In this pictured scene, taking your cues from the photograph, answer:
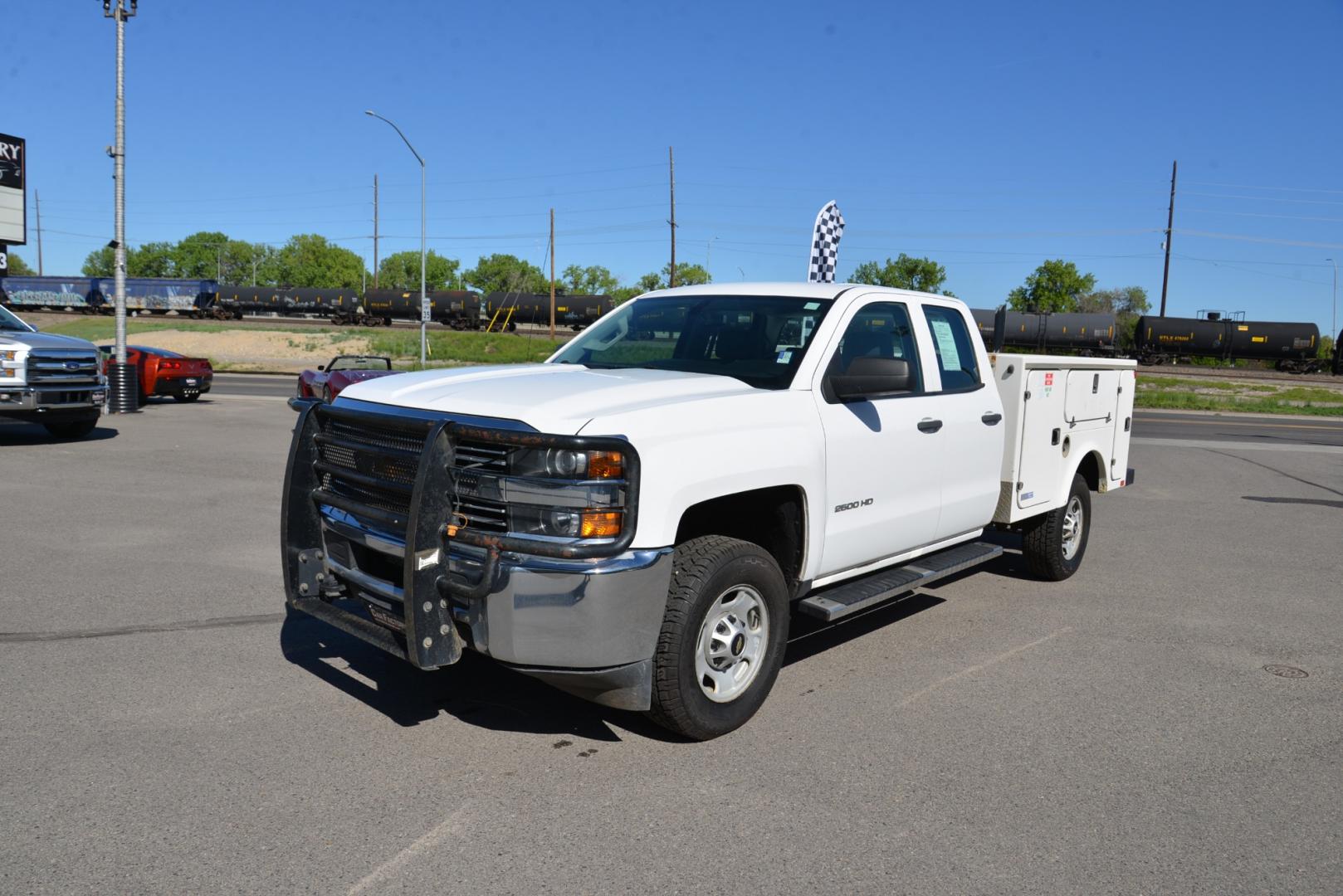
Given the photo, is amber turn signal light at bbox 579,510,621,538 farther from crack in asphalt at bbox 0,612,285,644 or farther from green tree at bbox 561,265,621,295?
green tree at bbox 561,265,621,295

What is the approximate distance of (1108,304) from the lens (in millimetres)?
122438

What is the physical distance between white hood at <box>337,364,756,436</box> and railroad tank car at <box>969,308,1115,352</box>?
54472mm

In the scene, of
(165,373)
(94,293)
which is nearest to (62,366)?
(165,373)

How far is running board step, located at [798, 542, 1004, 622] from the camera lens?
488 cm

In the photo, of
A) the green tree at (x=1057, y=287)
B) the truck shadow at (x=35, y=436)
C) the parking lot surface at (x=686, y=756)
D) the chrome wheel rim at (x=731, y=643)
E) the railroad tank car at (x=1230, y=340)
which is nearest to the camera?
the parking lot surface at (x=686, y=756)

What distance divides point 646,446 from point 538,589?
2.22 feet

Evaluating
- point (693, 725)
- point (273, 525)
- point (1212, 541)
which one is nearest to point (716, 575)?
point (693, 725)

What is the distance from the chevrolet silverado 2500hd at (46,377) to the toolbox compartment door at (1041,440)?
11917 millimetres

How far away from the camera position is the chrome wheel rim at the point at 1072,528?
772 cm

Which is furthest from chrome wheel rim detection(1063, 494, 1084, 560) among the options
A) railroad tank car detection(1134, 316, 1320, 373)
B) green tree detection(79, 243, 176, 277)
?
green tree detection(79, 243, 176, 277)

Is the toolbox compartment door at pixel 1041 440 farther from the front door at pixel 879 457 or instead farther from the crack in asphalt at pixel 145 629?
the crack in asphalt at pixel 145 629

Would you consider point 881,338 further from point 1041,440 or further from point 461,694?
point 461,694

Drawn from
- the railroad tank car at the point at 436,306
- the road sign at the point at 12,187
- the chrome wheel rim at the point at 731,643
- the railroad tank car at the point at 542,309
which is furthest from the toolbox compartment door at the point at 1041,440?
the railroad tank car at the point at 436,306

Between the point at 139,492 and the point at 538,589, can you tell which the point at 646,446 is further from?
the point at 139,492
